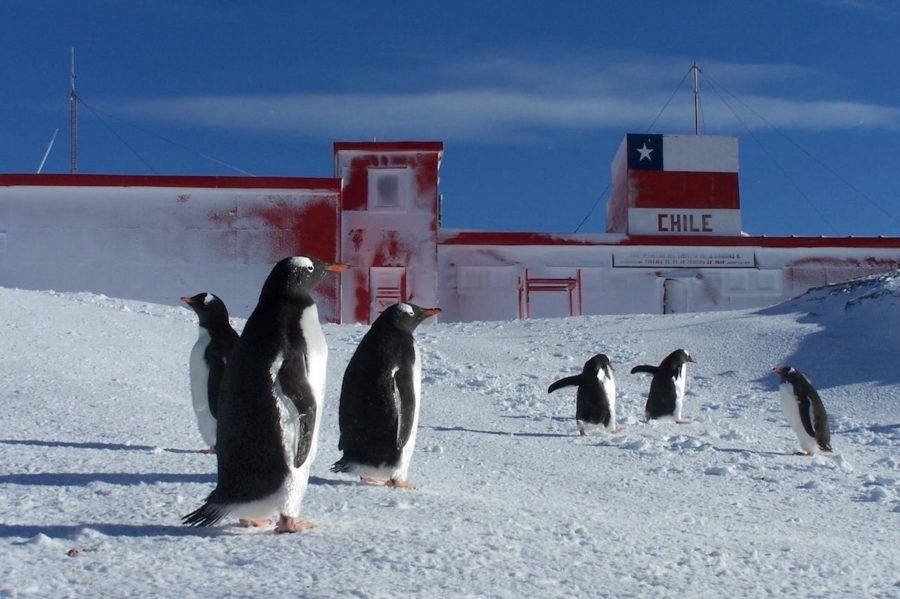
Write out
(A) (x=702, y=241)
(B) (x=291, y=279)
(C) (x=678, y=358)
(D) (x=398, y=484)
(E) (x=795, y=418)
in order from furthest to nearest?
1. (A) (x=702, y=241)
2. (C) (x=678, y=358)
3. (E) (x=795, y=418)
4. (D) (x=398, y=484)
5. (B) (x=291, y=279)

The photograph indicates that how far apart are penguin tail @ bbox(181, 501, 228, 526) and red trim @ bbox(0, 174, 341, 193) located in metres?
19.1

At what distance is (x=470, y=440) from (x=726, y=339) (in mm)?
7328

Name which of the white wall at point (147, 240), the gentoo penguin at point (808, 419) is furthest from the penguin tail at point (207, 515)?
the white wall at point (147, 240)

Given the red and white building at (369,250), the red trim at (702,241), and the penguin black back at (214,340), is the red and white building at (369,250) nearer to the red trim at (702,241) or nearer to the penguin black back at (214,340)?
the red trim at (702,241)

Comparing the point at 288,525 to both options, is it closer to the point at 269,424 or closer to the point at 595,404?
the point at 269,424

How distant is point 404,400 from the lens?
509cm

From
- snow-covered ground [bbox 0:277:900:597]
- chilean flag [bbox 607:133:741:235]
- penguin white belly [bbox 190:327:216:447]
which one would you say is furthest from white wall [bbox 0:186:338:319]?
penguin white belly [bbox 190:327:216:447]

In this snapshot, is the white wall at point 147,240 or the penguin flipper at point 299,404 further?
the white wall at point 147,240

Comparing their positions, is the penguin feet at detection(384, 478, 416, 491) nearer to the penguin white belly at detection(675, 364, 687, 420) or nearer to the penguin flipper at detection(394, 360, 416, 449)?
the penguin flipper at detection(394, 360, 416, 449)

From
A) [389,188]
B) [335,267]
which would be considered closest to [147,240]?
[389,188]

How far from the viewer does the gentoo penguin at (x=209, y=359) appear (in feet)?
18.9

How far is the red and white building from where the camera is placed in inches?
874

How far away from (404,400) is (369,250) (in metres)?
18.0

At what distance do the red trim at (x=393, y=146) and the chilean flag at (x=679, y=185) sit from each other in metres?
5.77
